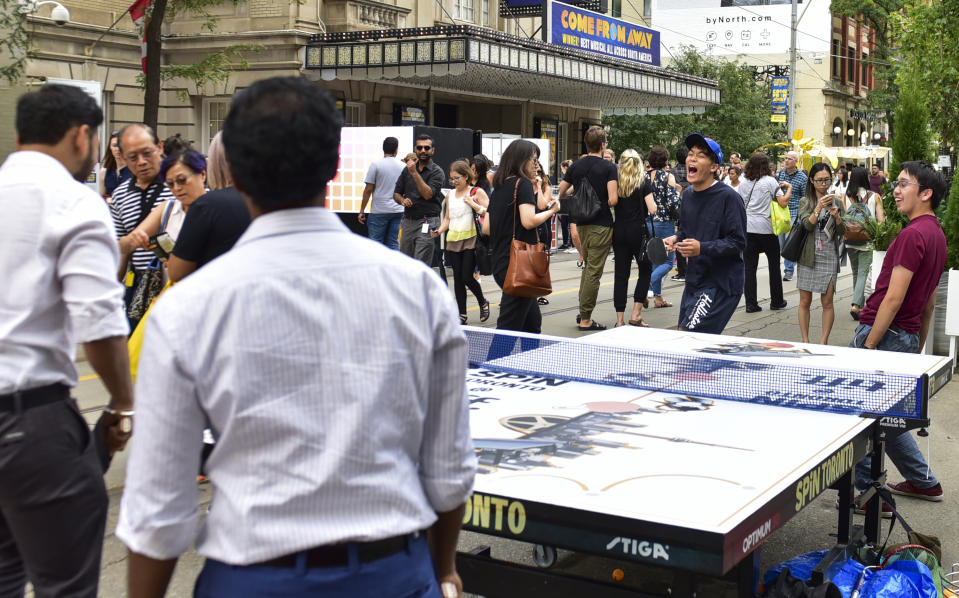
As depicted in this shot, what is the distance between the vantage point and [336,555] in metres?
2.02

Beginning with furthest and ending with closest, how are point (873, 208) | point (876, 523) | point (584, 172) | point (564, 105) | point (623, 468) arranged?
point (564, 105), point (873, 208), point (584, 172), point (876, 523), point (623, 468)

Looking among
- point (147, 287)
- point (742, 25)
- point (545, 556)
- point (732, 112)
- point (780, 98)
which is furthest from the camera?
point (742, 25)

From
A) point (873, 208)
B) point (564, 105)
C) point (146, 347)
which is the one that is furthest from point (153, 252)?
point (564, 105)

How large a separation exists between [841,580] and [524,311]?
4.81m

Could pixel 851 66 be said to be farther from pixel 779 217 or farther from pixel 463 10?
pixel 779 217

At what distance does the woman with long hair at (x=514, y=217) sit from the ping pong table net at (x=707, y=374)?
9.14 ft

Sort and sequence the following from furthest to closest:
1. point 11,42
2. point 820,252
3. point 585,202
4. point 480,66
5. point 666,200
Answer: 1. point 480,66
2. point 11,42
3. point 666,200
4. point 585,202
5. point 820,252

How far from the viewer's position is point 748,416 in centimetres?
459

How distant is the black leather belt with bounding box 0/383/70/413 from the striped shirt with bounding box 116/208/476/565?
1125 mm

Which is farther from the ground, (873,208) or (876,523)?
(873,208)

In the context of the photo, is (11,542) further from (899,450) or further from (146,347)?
(899,450)

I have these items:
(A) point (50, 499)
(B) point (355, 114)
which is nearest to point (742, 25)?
(B) point (355, 114)

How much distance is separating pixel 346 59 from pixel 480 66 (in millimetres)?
3187

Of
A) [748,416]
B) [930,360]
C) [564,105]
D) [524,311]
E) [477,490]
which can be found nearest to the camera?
[477,490]
